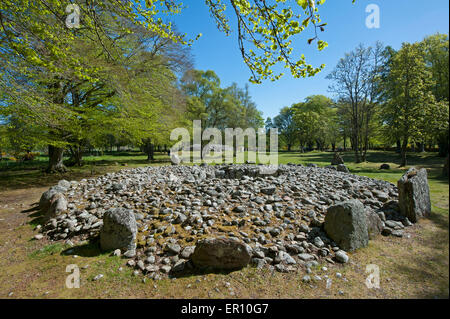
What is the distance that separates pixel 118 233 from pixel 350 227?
4424 mm

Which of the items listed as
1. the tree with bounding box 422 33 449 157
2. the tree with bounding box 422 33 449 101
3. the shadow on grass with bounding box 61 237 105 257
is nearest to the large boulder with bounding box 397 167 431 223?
the tree with bounding box 422 33 449 101

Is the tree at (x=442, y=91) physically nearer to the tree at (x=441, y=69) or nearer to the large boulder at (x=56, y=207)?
the tree at (x=441, y=69)

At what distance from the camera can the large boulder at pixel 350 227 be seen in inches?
139

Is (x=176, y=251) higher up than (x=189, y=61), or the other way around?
(x=189, y=61)

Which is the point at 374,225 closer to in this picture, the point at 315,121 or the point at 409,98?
the point at 409,98

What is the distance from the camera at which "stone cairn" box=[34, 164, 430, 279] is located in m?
3.17

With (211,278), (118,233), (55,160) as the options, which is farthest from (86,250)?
(55,160)

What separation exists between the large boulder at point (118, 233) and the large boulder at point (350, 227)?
394 centimetres

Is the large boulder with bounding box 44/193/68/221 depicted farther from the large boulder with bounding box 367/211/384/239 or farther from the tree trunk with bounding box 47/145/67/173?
the tree trunk with bounding box 47/145/67/173

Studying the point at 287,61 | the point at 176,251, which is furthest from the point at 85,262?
the point at 287,61

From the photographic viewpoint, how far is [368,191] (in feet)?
18.8

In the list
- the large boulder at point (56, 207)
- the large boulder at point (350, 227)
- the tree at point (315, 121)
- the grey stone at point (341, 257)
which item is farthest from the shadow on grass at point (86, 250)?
the tree at point (315, 121)

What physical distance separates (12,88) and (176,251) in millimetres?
7108
